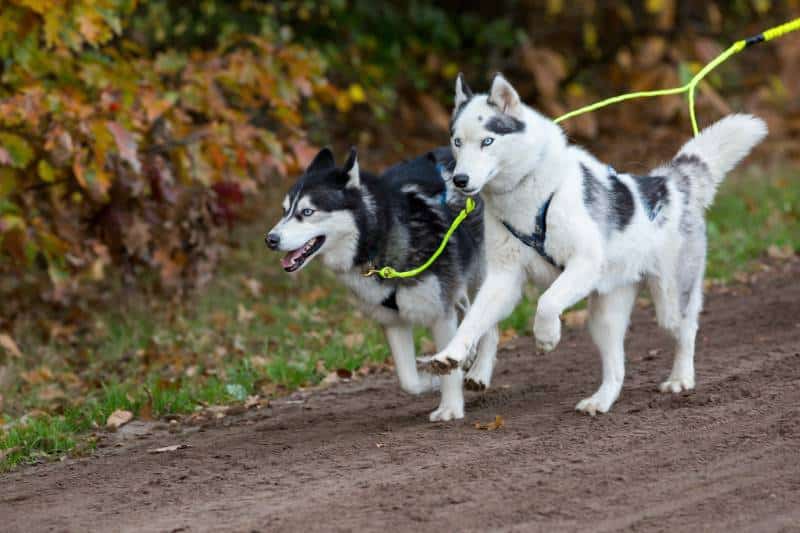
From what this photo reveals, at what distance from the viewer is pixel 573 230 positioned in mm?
5605

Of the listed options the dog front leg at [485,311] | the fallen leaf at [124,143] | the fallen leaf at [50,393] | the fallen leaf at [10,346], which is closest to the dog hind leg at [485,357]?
the dog front leg at [485,311]

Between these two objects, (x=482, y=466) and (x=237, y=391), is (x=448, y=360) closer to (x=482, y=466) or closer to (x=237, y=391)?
(x=482, y=466)

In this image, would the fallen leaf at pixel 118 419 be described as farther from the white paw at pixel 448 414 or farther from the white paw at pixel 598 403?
the white paw at pixel 598 403

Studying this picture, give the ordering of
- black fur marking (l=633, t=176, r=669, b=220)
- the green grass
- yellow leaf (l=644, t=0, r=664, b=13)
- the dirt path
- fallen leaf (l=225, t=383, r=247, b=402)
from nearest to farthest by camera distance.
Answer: the dirt path < black fur marking (l=633, t=176, r=669, b=220) < the green grass < fallen leaf (l=225, t=383, r=247, b=402) < yellow leaf (l=644, t=0, r=664, b=13)

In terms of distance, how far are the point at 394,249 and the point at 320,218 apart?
51 cm

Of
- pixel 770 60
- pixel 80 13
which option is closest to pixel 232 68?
pixel 80 13

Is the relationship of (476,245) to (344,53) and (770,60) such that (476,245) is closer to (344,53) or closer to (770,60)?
(344,53)

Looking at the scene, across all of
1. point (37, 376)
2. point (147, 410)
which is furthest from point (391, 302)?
point (37, 376)

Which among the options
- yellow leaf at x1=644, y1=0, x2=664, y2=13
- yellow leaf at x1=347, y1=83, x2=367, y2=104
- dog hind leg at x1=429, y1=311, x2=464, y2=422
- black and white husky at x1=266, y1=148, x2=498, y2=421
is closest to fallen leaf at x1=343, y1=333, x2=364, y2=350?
black and white husky at x1=266, y1=148, x2=498, y2=421

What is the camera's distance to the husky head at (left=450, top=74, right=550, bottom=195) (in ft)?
17.9

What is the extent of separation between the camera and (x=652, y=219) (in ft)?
20.0

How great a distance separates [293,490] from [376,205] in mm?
1833

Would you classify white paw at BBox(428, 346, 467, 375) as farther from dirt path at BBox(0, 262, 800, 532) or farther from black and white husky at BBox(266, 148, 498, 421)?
black and white husky at BBox(266, 148, 498, 421)

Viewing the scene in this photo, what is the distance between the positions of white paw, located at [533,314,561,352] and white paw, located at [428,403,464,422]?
0.81 m
